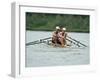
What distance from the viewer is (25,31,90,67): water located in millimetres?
1150

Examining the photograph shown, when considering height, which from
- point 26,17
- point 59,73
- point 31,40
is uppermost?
point 26,17

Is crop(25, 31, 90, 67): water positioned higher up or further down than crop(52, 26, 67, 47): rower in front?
further down

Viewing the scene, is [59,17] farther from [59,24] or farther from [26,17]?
[26,17]

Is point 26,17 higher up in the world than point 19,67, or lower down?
higher up

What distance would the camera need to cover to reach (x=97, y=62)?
1.31 m

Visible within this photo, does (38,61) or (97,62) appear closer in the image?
(38,61)

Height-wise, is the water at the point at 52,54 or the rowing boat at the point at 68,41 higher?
the rowing boat at the point at 68,41

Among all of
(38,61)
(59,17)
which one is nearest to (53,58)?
(38,61)

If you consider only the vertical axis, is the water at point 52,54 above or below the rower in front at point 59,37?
below

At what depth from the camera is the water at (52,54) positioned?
1150 mm

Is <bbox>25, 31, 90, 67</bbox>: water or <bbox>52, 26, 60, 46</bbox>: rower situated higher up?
<bbox>52, 26, 60, 46</bbox>: rower

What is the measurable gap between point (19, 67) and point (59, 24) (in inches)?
11.1

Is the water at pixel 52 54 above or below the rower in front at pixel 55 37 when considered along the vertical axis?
below

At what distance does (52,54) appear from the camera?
119 cm
